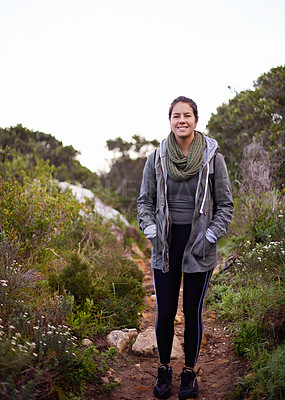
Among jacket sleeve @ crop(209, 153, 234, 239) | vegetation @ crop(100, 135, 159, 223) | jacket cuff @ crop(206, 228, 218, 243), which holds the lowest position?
jacket cuff @ crop(206, 228, 218, 243)

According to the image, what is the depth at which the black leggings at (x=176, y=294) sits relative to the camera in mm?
3137

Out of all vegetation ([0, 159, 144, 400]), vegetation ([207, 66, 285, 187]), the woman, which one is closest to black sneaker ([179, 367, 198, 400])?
the woman

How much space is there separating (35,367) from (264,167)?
6.57 m

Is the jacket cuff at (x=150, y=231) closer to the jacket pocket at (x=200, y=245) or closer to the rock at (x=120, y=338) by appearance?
the jacket pocket at (x=200, y=245)

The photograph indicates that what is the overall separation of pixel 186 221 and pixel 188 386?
1.41 metres

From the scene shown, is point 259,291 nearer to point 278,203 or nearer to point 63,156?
point 278,203

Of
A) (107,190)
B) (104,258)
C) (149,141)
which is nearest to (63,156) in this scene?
(107,190)

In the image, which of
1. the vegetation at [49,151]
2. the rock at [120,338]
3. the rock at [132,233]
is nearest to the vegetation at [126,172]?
the vegetation at [49,151]

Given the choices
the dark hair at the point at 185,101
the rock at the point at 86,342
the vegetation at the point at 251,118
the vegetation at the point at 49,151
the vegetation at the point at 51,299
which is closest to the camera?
the vegetation at the point at 51,299

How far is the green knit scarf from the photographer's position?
3.07 metres

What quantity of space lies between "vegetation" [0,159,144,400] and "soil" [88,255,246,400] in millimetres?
176

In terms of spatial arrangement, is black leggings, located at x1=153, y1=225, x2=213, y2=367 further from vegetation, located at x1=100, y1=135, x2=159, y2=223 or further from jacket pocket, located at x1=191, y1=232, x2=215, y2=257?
vegetation, located at x1=100, y1=135, x2=159, y2=223

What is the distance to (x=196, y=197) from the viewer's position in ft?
10.0

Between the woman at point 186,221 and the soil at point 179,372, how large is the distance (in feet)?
0.77
